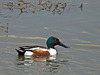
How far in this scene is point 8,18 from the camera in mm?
18219

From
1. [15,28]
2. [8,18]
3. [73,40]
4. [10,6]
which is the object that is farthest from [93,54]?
[10,6]

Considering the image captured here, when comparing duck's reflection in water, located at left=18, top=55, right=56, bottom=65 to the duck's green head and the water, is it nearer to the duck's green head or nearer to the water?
the water

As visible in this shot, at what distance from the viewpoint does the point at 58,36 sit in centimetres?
1672

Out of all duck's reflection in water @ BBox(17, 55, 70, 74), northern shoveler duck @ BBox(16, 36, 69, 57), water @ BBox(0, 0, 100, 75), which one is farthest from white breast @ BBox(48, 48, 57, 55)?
duck's reflection in water @ BBox(17, 55, 70, 74)

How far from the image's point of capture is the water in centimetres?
1308

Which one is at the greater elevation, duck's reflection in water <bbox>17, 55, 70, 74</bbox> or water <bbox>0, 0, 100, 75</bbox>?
water <bbox>0, 0, 100, 75</bbox>

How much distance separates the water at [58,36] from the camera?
42.9 ft

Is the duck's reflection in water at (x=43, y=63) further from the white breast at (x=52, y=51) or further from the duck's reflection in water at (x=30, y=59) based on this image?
the white breast at (x=52, y=51)

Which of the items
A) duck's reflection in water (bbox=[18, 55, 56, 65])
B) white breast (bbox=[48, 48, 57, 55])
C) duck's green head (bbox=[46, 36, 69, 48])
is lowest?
duck's reflection in water (bbox=[18, 55, 56, 65])

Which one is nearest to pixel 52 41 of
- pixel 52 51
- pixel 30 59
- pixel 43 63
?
pixel 52 51

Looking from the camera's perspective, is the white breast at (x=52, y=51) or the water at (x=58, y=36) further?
the white breast at (x=52, y=51)

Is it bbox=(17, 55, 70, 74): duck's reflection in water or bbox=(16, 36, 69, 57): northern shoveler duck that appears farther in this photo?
bbox=(16, 36, 69, 57): northern shoveler duck

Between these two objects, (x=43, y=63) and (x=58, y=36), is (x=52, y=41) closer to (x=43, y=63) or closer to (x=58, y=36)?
(x=58, y=36)

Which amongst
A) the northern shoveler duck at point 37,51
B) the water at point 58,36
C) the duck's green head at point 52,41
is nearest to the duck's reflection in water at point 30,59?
the water at point 58,36
